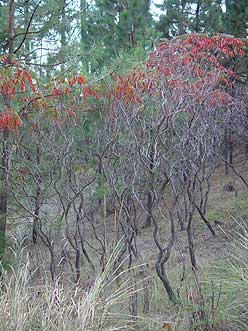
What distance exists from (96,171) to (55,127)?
1.30 m

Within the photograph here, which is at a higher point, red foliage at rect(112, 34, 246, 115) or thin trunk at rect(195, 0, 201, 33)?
thin trunk at rect(195, 0, 201, 33)

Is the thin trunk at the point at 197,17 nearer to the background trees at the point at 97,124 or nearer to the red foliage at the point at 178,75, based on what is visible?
the background trees at the point at 97,124

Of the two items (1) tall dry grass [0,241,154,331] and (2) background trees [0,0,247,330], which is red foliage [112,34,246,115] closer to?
(2) background trees [0,0,247,330]

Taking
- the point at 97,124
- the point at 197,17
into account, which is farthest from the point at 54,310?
the point at 197,17

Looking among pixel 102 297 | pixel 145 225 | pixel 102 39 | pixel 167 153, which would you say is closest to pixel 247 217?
pixel 145 225

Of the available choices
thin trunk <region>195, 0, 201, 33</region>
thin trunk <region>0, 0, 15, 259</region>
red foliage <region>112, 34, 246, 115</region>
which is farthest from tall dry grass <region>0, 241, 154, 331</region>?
thin trunk <region>195, 0, 201, 33</region>

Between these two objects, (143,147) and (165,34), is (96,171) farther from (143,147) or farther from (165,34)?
(165,34)

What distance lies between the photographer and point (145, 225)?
42.3 feet

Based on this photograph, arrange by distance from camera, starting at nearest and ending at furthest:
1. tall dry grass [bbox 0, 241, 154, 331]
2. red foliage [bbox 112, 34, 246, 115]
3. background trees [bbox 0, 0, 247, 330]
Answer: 1. tall dry grass [bbox 0, 241, 154, 331]
2. background trees [bbox 0, 0, 247, 330]
3. red foliage [bbox 112, 34, 246, 115]

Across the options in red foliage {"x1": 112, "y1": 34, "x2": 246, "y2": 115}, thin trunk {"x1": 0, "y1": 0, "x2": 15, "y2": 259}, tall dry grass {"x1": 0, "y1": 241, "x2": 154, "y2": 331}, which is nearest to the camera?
tall dry grass {"x1": 0, "y1": 241, "x2": 154, "y2": 331}

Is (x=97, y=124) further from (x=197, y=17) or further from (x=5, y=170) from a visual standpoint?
(x=197, y=17)

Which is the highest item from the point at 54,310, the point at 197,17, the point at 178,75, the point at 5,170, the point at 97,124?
the point at 197,17

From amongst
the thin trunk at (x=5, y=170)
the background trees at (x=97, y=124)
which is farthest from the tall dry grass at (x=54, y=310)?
the thin trunk at (x=5, y=170)

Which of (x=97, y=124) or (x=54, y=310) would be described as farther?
(x=97, y=124)
